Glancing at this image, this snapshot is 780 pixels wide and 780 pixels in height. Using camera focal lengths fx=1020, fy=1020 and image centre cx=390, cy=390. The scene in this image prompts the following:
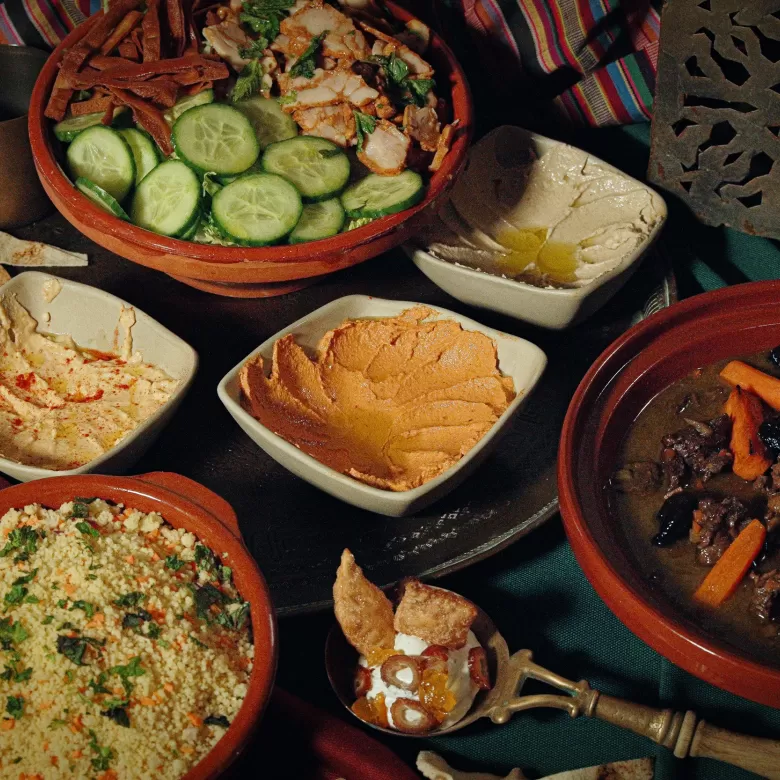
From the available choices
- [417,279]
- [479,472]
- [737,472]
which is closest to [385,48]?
[417,279]

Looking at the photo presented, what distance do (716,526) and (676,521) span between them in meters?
0.08

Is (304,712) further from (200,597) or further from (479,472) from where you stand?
(479,472)

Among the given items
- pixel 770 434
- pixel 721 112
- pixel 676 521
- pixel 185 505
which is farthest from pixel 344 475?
pixel 721 112

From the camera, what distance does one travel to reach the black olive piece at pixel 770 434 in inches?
89.0

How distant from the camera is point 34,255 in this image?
2.92 meters

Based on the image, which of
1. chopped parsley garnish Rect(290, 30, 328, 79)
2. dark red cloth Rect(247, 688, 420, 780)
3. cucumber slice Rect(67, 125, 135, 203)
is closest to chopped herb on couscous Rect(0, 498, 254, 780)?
dark red cloth Rect(247, 688, 420, 780)

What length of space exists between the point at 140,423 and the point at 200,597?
563mm

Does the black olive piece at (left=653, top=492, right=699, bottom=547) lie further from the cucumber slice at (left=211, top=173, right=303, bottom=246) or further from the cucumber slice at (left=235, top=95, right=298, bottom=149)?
the cucumber slice at (left=235, top=95, right=298, bottom=149)

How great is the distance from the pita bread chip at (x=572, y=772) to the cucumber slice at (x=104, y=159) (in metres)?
1.61

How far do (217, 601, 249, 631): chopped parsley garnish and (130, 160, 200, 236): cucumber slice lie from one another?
102 cm

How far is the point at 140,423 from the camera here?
2438mm

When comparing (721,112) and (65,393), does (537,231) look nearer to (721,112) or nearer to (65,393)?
(721,112)

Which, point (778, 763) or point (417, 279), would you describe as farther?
point (417, 279)

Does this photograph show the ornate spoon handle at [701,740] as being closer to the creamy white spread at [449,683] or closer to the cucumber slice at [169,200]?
the creamy white spread at [449,683]
